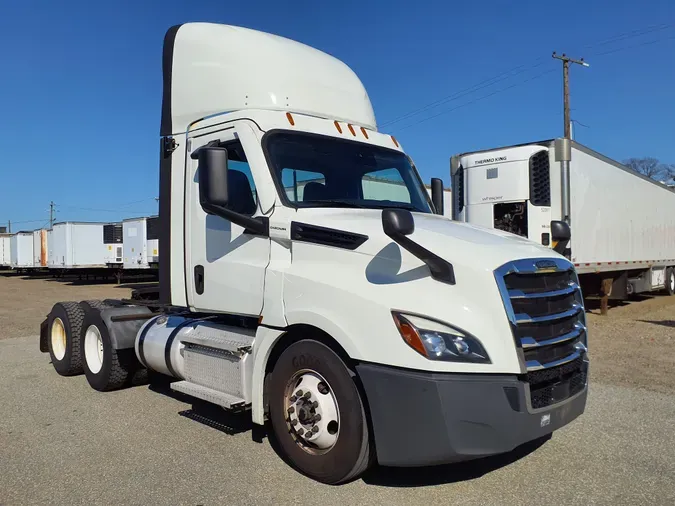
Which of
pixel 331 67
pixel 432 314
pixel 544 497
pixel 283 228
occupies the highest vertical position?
pixel 331 67

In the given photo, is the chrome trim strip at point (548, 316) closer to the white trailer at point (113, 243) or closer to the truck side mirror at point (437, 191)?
the truck side mirror at point (437, 191)

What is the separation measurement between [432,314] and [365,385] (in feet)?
2.01

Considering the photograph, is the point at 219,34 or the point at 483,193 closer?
the point at 219,34

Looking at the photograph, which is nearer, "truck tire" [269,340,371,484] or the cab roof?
"truck tire" [269,340,371,484]

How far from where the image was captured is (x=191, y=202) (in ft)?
17.3

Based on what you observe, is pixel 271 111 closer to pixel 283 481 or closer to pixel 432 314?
pixel 432 314

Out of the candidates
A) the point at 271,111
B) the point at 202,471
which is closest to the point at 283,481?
the point at 202,471

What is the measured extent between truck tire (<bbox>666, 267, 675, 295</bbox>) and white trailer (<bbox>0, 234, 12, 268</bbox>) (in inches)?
1741

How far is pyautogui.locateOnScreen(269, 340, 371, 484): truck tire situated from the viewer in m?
3.68

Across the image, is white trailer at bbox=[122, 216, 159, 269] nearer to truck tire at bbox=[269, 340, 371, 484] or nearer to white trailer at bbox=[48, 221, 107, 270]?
white trailer at bbox=[48, 221, 107, 270]

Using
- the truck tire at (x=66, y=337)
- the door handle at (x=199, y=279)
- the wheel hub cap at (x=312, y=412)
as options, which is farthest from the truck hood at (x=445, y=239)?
the truck tire at (x=66, y=337)

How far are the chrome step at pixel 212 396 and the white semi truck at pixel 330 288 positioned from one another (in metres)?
0.03

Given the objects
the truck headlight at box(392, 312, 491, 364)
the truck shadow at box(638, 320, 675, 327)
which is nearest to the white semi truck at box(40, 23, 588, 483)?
the truck headlight at box(392, 312, 491, 364)

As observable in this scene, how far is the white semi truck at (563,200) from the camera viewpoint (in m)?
11.8
